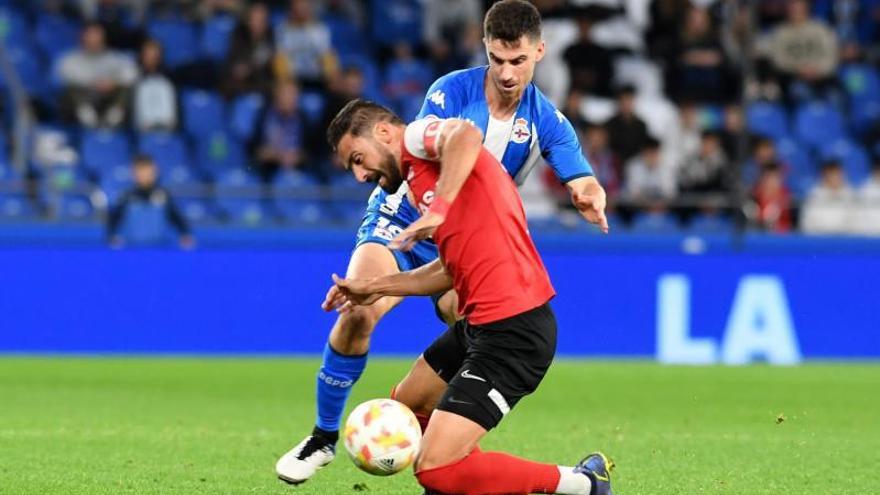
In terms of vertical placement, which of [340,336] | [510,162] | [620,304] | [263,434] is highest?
[510,162]

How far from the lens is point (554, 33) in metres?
18.5

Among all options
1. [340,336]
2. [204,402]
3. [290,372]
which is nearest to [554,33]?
[290,372]

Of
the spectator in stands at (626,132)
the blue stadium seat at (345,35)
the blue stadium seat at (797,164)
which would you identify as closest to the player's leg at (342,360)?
the spectator in stands at (626,132)

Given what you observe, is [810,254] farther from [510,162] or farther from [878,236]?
[510,162]

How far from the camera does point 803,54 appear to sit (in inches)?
742

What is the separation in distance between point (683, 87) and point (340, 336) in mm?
11707

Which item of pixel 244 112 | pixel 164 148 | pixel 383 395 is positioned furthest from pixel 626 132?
pixel 383 395

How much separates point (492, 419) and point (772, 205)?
34.9 ft

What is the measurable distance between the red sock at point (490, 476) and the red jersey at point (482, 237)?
0.54m

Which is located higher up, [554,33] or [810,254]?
[554,33]

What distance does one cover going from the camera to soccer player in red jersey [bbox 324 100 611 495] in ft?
19.8

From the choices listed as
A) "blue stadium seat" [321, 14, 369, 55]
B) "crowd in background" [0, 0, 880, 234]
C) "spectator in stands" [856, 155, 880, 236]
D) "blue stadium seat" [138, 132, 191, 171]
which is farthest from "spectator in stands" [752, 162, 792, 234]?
"blue stadium seat" [138, 132, 191, 171]

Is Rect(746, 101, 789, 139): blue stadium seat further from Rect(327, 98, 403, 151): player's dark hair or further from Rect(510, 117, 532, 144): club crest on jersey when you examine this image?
Rect(327, 98, 403, 151): player's dark hair

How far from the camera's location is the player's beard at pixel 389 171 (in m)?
6.19
